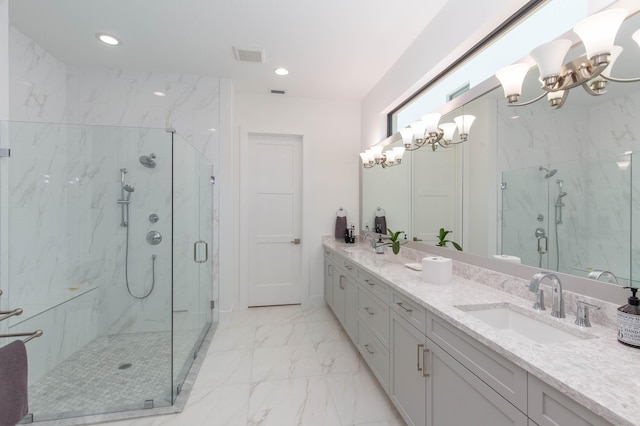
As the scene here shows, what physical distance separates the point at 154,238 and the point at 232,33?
6.29 ft

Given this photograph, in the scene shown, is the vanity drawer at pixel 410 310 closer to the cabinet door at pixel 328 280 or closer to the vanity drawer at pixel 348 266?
the vanity drawer at pixel 348 266

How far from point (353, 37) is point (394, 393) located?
276 centimetres

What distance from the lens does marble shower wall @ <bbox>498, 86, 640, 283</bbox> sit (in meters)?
1.17

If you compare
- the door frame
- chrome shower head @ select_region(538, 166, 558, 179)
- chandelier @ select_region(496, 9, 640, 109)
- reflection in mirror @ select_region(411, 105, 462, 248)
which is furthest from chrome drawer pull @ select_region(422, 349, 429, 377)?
the door frame

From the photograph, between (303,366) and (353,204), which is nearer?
(303,366)

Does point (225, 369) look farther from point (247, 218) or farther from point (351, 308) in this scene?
point (247, 218)

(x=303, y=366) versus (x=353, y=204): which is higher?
(x=353, y=204)

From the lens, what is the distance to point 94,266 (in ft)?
9.06

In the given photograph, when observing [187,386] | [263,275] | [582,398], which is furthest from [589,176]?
[263,275]

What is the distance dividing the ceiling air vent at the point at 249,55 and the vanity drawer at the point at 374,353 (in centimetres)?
265

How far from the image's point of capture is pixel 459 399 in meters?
1.25

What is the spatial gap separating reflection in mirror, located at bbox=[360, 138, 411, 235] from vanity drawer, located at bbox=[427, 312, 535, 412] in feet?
5.09

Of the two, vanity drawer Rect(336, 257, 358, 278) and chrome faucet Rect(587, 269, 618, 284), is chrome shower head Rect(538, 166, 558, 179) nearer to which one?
chrome faucet Rect(587, 269, 618, 284)

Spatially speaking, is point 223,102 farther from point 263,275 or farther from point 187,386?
point 187,386
